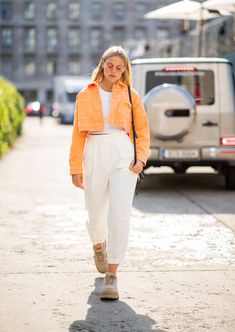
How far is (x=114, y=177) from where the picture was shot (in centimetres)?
545

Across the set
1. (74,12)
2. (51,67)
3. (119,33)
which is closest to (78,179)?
(51,67)

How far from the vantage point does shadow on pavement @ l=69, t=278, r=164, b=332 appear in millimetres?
4613

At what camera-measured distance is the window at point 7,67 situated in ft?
314

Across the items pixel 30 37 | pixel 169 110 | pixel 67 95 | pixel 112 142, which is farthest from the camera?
pixel 30 37

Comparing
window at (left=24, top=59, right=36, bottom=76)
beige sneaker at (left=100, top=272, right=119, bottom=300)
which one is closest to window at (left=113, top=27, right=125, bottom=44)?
window at (left=24, top=59, right=36, bottom=76)

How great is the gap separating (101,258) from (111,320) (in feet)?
3.77

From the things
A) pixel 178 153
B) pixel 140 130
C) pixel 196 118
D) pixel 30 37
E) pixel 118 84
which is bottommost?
pixel 178 153

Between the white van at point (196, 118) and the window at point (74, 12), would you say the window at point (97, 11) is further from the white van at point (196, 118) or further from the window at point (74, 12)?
the white van at point (196, 118)

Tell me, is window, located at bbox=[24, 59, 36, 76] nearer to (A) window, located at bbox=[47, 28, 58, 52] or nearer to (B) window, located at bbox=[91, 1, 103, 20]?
(A) window, located at bbox=[47, 28, 58, 52]

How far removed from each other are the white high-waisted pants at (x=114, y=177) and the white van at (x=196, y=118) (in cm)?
596

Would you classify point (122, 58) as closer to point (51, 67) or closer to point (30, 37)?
point (51, 67)

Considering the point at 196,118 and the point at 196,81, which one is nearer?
the point at 196,118

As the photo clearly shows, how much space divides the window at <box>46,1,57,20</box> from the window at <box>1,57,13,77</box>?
7.39 m

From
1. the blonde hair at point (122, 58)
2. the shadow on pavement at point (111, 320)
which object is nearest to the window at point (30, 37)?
the blonde hair at point (122, 58)
